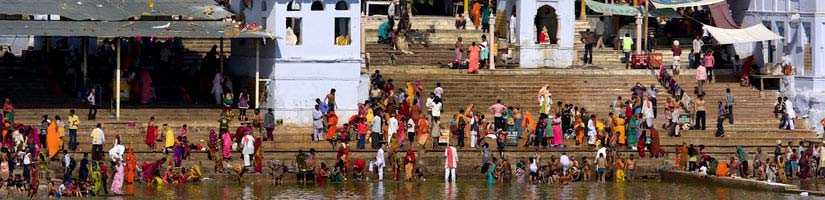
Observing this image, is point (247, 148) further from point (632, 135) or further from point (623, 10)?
point (623, 10)

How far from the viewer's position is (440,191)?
186ft

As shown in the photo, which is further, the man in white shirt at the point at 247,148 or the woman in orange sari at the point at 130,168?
the man in white shirt at the point at 247,148

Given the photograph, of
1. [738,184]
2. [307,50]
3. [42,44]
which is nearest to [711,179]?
[738,184]

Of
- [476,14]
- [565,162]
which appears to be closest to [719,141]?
[565,162]

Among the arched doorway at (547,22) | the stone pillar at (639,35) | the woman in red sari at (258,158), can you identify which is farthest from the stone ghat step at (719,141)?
the woman in red sari at (258,158)

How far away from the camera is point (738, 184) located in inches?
2261

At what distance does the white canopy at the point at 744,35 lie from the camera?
67.1m

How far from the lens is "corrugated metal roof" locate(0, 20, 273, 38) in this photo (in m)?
60.4

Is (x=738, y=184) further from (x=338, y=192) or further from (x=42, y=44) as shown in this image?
(x=42, y=44)

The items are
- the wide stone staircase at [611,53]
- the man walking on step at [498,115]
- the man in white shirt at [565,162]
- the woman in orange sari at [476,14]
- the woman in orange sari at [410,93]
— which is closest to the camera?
the man in white shirt at [565,162]

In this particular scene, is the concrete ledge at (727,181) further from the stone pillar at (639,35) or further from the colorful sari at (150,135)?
the colorful sari at (150,135)

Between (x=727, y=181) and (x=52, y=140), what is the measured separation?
14.6m

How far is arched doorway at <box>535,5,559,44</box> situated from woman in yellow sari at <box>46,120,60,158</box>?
1701cm

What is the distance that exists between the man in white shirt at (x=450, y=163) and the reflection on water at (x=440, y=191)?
317mm
